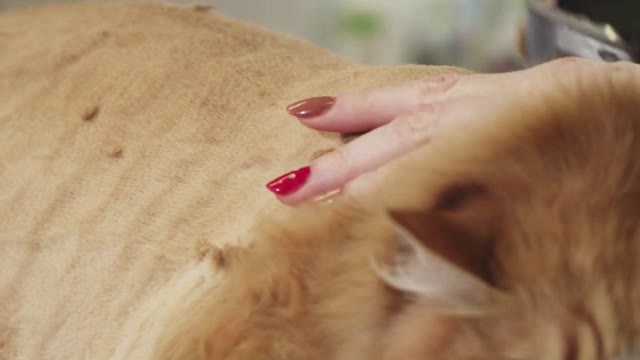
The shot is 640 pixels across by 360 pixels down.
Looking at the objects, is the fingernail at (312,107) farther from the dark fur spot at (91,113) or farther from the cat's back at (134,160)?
the dark fur spot at (91,113)

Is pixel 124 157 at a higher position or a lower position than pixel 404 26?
higher

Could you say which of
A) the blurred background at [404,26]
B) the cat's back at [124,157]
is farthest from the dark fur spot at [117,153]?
the blurred background at [404,26]

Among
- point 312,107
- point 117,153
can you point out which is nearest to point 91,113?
point 117,153

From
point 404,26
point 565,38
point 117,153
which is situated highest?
point 117,153

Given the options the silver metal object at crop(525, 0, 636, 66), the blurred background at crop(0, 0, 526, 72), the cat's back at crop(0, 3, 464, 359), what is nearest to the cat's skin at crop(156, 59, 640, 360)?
the cat's back at crop(0, 3, 464, 359)

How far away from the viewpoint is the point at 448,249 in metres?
0.53

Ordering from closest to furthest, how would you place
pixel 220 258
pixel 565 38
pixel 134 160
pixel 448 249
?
1. pixel 448 249
2. pixel 220 258
3. pixel 134 160
4. pixel 565 38

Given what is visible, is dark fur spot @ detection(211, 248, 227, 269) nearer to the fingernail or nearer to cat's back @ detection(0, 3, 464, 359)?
cat's back @ detection(0, 3, 464, 359)

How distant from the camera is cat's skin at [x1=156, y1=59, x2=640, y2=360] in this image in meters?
0.55

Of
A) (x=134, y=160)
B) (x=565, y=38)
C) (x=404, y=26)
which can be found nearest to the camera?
(x=134, y=160)

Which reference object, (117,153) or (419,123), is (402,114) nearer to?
(419,123)

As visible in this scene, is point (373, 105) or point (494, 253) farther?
point (373, 105)

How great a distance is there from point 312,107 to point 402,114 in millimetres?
76

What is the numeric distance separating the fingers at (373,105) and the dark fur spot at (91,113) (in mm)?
210
